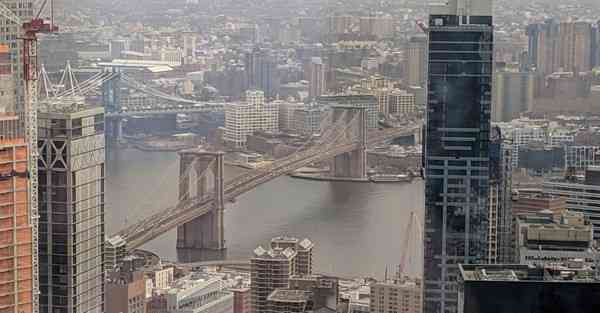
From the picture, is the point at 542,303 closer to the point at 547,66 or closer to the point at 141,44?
the point at 547,66

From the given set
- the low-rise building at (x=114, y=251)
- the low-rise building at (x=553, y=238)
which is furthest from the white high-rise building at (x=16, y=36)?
the low-rise building at (x=553, y=238)

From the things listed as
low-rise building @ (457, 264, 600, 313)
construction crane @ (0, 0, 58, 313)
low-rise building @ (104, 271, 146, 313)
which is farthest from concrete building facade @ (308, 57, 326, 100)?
low-rise building @ (457, 264, 600, 313)

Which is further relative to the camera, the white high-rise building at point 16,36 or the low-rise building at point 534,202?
the low-rise building at point 534,202

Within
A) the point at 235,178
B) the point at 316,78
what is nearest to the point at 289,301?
the point at 235,178

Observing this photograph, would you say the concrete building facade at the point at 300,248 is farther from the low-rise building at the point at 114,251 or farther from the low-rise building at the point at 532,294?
the low-rise building at the point at 532,294

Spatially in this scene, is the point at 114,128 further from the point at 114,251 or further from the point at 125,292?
the point at 125,292

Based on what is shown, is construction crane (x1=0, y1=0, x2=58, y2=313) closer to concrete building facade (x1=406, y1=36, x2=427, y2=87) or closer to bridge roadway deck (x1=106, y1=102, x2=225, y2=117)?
concrete building facade (x1=406, y1=36, x2=427, y2=87)
